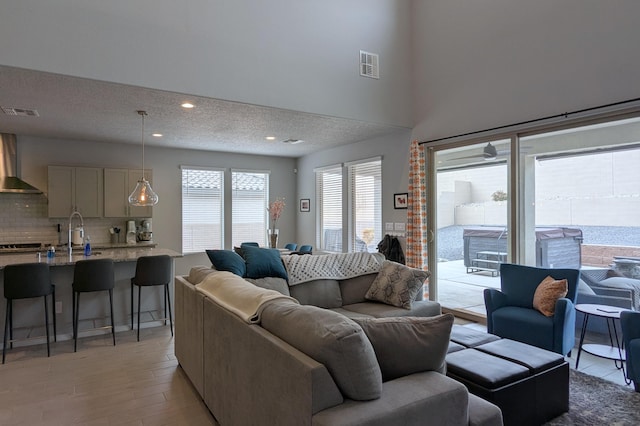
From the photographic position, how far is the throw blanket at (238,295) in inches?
86.4

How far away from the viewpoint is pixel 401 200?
6.04 meters

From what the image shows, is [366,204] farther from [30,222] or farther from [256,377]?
[30,222]

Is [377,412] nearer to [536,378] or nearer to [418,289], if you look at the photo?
[536,378]

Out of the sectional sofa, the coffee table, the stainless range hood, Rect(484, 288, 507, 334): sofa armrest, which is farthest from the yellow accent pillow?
the stainless range hood

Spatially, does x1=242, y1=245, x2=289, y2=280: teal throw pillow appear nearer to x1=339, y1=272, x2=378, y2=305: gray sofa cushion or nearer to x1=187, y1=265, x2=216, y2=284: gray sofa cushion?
x1=187, y1=265, x2=216, y2=284: gray sofa cushion

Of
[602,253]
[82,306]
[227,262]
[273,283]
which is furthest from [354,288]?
[82,306]

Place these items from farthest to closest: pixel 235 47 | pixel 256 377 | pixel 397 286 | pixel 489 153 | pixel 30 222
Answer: pixel 30 222, pixel 489 153, pixel 235 47, pixel 397 286, pixel 256 377

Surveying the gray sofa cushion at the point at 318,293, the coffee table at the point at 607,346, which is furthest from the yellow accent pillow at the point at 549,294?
the gray sofa cushion at the point at 318,293

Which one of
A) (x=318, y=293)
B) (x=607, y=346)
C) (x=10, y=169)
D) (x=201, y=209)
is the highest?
(x=10, y=169)

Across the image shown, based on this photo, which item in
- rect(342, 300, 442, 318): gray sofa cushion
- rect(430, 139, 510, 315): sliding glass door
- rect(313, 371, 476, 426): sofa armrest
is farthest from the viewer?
rect(430, 139, 510, 315): sliding glass door

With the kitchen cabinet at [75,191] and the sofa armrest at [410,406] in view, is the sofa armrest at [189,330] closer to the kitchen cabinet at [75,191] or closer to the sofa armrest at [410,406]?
the sofa armrest at [410,406]

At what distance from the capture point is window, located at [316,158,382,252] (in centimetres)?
666

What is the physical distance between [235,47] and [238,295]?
3.12 m

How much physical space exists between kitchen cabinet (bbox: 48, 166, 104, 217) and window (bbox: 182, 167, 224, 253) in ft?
4.97
